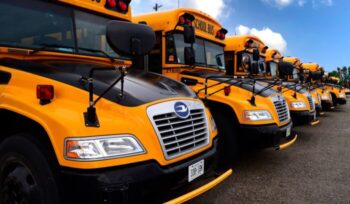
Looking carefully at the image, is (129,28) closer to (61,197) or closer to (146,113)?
(146,113)

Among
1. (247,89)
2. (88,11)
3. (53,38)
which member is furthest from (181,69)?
(53,38)

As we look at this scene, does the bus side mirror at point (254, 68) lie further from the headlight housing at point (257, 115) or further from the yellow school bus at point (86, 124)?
the yellow school bus at point (86, 124)

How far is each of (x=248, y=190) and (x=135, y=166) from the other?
2423 mm

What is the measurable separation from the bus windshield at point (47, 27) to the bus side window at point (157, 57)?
6.75 feet

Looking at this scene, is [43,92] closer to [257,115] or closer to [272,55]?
[257,115]

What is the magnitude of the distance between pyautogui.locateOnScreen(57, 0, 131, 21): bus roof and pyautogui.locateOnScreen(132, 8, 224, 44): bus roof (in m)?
1.35

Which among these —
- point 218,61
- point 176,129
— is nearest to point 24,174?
point 176,129

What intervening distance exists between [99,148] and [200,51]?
4.22 meters

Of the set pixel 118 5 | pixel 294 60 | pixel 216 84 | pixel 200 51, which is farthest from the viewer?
pixel 294 60

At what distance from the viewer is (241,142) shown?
15.8 feet

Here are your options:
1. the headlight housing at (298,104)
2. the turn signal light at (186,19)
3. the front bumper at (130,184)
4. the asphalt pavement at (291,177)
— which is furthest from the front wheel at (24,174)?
the headlight housing at (298,104)

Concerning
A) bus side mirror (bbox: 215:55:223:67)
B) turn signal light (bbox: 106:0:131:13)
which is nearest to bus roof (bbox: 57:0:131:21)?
turn signal light (bbox: 106:0:131:13)

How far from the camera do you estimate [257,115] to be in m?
4.82

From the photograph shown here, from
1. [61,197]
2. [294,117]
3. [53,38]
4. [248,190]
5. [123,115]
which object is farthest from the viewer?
[294,117]
